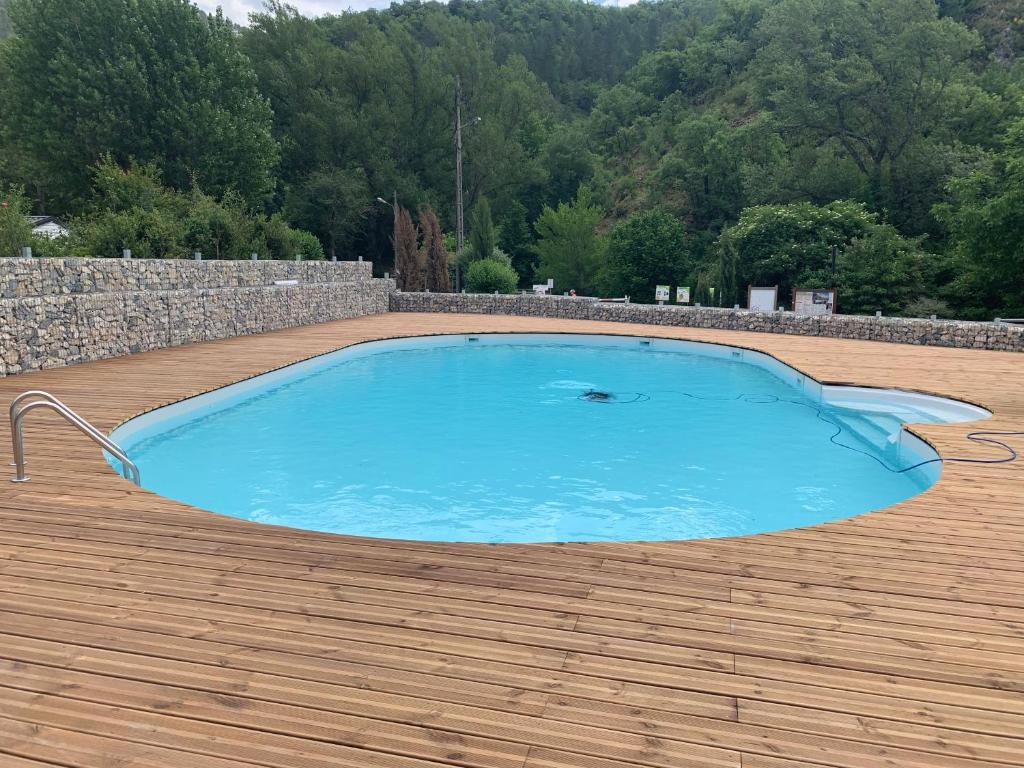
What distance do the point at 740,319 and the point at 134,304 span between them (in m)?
14.3

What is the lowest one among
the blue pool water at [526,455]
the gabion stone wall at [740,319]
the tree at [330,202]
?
the blue pool water at [526,455]

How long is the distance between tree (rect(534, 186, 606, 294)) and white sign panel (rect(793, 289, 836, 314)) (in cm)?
1988

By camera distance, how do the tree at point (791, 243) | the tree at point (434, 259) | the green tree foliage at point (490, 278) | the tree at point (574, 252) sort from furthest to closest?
the tree at point (574, 252)
the tree at point (791, 243)
the tree at point (434, 259)
the green tree foliage at point (490, 278)

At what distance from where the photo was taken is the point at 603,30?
73.9 metres

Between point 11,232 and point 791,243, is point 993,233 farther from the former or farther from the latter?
point 11,232

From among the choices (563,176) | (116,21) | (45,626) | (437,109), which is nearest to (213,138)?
(116,21)

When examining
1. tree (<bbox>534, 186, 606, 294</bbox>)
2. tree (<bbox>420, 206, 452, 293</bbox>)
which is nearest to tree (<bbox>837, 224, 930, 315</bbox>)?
tree (<bbox>420, 206, 452, 293</bbox>)

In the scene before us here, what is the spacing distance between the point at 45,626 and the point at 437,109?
4294 cm

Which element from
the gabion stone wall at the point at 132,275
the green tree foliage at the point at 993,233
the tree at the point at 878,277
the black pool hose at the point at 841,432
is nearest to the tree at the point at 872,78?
the green tree foliage at the point at 993,233

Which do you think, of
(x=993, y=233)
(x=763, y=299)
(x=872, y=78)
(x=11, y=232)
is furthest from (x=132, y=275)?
(x=872, y=78)

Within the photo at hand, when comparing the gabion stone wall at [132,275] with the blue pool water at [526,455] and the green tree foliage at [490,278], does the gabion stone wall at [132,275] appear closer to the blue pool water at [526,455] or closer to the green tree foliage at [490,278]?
the blue pool water at [526,455]

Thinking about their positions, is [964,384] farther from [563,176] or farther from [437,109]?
[563,176]

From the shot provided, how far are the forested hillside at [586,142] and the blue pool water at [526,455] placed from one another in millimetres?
9243

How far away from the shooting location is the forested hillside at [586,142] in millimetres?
26216
